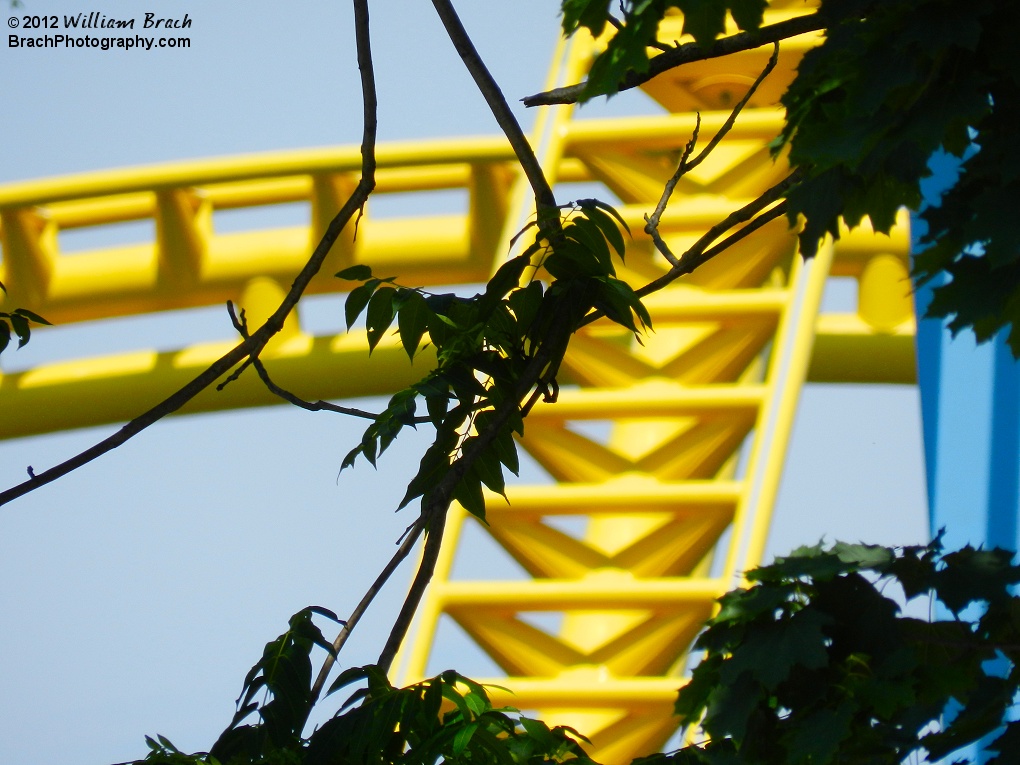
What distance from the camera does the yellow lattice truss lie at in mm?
4664

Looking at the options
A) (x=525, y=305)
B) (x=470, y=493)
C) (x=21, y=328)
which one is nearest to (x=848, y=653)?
(x=470, y=493)

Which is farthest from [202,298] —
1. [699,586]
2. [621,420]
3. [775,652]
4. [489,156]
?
[775,652]

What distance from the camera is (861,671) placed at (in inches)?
57.9

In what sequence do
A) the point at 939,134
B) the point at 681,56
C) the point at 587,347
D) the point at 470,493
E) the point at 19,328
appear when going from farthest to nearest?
the point at 587,347, the point at 19,328, the point at 470,493, the point at 681,56, the point at 939,134

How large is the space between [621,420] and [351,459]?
132 inches

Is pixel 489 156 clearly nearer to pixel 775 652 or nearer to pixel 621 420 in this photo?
pixel 621 420

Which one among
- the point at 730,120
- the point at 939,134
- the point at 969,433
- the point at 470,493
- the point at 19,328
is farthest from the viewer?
the point at 969,433

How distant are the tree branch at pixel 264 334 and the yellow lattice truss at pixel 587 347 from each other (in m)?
2.62

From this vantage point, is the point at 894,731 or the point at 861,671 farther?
the point at 861,671

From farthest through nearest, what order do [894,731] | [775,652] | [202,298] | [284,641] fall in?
[202,298], [284,641], [775,652], [894,731]

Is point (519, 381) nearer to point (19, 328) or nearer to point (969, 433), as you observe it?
point (19, 328)

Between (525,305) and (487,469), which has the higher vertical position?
(525,305)

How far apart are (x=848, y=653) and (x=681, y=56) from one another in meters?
0.81

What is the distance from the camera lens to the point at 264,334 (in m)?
1.86
